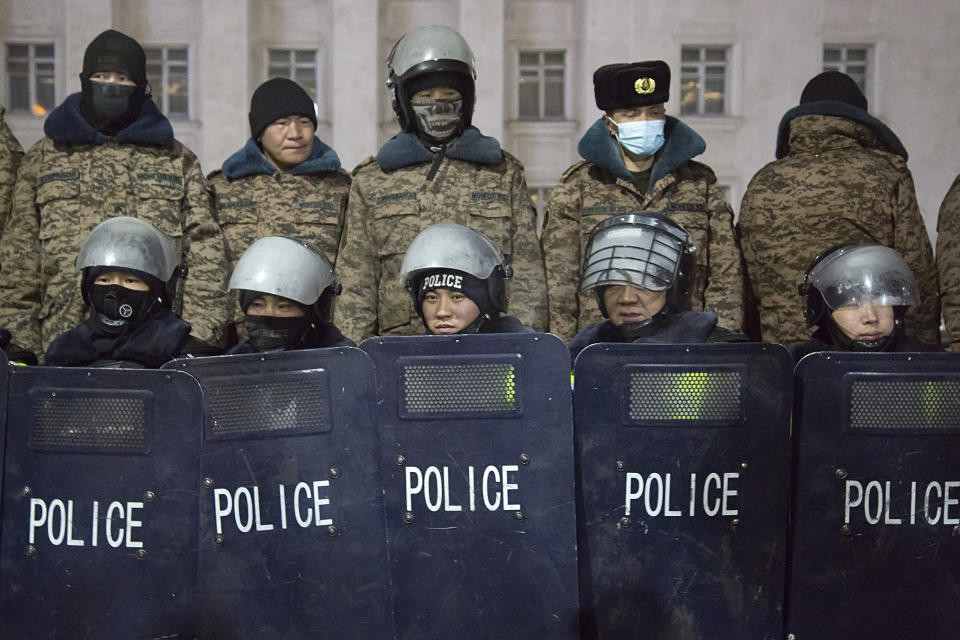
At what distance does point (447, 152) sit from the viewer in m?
4.18

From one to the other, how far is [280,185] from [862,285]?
221cm

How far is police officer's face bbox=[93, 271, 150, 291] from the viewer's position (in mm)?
3549

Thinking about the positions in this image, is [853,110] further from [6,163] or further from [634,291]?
[6,163]

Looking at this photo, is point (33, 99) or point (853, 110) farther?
point (33, 99)

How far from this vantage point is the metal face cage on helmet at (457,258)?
336 cm

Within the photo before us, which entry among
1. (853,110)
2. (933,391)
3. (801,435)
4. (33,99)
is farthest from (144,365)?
(33,99)

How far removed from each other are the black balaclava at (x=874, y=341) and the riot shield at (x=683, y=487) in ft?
2.67

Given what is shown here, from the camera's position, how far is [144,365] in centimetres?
351

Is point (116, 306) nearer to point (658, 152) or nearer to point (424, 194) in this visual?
point (424, 194)

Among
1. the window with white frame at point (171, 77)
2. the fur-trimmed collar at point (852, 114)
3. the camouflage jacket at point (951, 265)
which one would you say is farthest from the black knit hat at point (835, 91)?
the window with white frame at point (171, 77)

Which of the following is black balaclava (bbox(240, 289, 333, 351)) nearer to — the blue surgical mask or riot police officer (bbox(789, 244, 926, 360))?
the blue surgical mask

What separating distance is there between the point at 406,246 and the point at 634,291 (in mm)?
1009

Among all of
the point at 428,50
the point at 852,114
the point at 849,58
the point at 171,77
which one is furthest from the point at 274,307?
the point at 171,77

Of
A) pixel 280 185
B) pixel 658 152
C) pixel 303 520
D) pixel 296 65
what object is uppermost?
pixel 296 65
